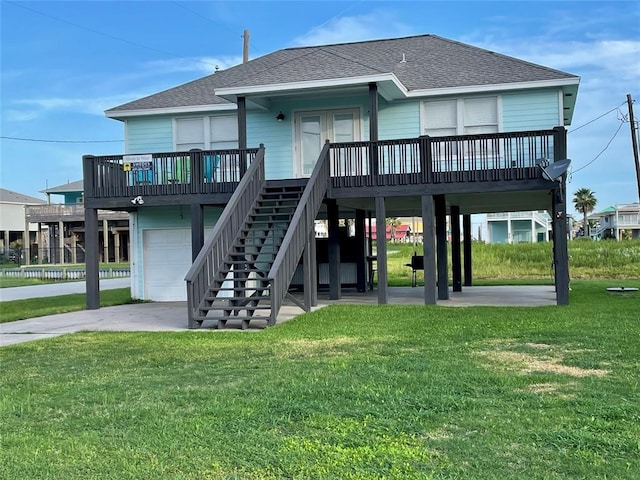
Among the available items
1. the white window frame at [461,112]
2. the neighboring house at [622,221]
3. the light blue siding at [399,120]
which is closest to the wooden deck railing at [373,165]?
the white window frame at [461,112]

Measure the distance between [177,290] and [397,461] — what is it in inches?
549

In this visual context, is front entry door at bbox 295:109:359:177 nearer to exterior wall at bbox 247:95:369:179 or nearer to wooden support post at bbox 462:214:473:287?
exterior wall at bbox 247:95:369:179

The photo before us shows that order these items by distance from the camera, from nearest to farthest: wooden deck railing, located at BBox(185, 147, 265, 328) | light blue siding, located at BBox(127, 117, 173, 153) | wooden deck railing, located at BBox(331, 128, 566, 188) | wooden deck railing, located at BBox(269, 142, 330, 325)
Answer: wooden deck railing, located at BBox(269, 142, 330, 325) < wooden deck railing, located at BBox(185, 147, 265, 328) < wooden deck railing, located at BBox(331, 128, 566, 188) < light blue siding, located at BBox(127, 117, 173, 153)

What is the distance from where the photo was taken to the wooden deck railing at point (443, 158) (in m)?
12.9

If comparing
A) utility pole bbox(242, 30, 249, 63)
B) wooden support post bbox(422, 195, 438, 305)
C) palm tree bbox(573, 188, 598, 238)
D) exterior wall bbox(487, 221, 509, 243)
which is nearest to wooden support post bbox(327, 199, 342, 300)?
wooden support post bbox(422, 195, 438, 305)

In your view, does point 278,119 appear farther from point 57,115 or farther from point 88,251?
point 57,115

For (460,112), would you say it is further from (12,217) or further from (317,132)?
(12,217)

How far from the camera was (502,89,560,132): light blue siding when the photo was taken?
1462cm

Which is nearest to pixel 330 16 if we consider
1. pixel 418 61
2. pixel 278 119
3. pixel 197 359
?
pixel 418 61

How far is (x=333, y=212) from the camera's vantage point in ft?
50.4

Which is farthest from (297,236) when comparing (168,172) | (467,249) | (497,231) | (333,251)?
(497,231)

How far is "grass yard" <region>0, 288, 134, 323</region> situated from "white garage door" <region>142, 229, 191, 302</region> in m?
0.74

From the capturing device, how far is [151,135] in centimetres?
1722

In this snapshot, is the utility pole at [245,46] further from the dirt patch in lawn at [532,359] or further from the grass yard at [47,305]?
the dirt patch in lawn at [532,359]
